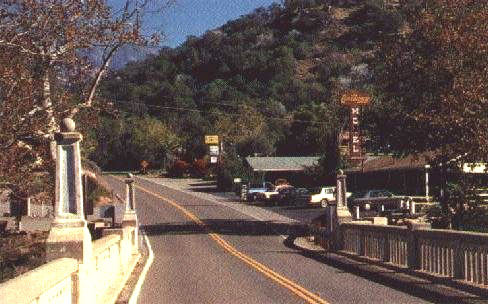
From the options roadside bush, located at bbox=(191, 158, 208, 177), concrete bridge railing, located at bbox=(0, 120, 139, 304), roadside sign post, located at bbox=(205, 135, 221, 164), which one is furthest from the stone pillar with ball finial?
roadside bush, located at bbox=(191, 158, 208, 177)

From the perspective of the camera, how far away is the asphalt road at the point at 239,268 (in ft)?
55.5

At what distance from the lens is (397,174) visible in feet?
212

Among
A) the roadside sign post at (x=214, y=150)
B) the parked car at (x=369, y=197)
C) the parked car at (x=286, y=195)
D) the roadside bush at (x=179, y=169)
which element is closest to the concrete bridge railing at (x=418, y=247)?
the parked car at (x=369, y=197)

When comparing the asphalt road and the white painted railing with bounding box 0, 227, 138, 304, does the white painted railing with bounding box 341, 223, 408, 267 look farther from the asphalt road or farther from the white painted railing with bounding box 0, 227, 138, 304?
the white painted railing with bounding box 0, 227, 138, 304

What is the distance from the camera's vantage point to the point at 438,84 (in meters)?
32.8

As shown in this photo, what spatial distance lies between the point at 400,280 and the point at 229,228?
27441 mm

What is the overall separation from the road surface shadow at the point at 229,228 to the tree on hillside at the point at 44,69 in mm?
17480

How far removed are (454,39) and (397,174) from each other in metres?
33.8

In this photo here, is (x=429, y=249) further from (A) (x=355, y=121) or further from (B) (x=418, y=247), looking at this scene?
(A) (x=355, y=121)

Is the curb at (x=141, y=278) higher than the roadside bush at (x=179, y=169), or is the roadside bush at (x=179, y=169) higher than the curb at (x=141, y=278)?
the roadside bush at (x=179, y=169)

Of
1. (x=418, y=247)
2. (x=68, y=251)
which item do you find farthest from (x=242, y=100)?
(x=68, y=251)

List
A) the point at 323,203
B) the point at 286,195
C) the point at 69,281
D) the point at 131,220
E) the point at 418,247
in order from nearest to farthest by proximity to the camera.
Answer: the point at 69,281
the point at 418,247
the point at 131,220
the point at 323,203
the point at 286,195

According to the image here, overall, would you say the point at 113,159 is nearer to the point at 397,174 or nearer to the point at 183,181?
the point at 183,181

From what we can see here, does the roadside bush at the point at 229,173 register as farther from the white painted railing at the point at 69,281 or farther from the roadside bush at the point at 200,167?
the white painted railing at the point at 69,281
